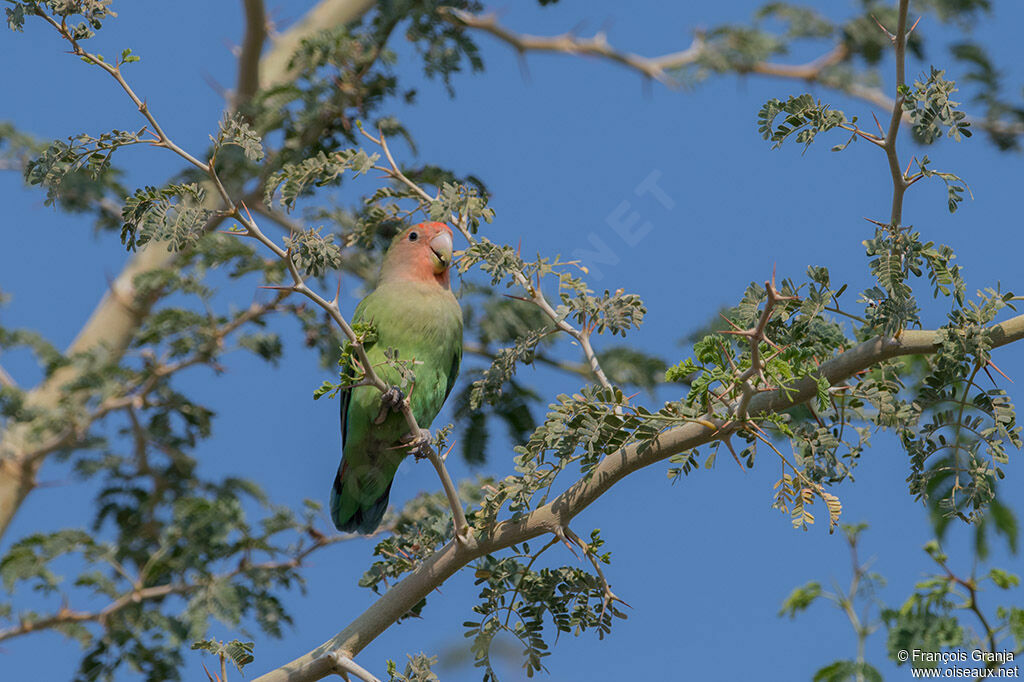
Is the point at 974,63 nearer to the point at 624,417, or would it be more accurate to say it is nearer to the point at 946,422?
the point at 946,422

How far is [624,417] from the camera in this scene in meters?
3.12

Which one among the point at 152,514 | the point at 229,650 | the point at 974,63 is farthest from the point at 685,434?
the point at 974,63

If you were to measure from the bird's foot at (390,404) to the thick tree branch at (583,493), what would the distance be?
2.36 ft

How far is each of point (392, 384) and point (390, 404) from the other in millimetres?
176

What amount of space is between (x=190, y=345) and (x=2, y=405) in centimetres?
156

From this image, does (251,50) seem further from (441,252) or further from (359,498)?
(359,498)

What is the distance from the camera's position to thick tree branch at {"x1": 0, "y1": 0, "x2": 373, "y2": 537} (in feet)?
23.3

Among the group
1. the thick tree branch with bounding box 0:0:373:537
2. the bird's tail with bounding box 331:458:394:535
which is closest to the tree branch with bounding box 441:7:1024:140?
the thick tree branch with bounding box 0:0:373:537

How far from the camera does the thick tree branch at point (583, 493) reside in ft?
10.3

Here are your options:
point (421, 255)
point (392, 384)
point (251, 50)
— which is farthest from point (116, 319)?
point (392, 384)

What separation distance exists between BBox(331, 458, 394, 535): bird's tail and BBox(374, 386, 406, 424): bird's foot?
422mm

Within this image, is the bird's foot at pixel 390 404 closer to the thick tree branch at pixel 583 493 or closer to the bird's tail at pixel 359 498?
the bird's tail at pixel 359 498

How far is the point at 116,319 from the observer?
7.62 meters

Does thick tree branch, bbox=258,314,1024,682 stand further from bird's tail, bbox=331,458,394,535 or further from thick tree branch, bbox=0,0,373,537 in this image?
thick tree branch, bbox=0,0,373,537
